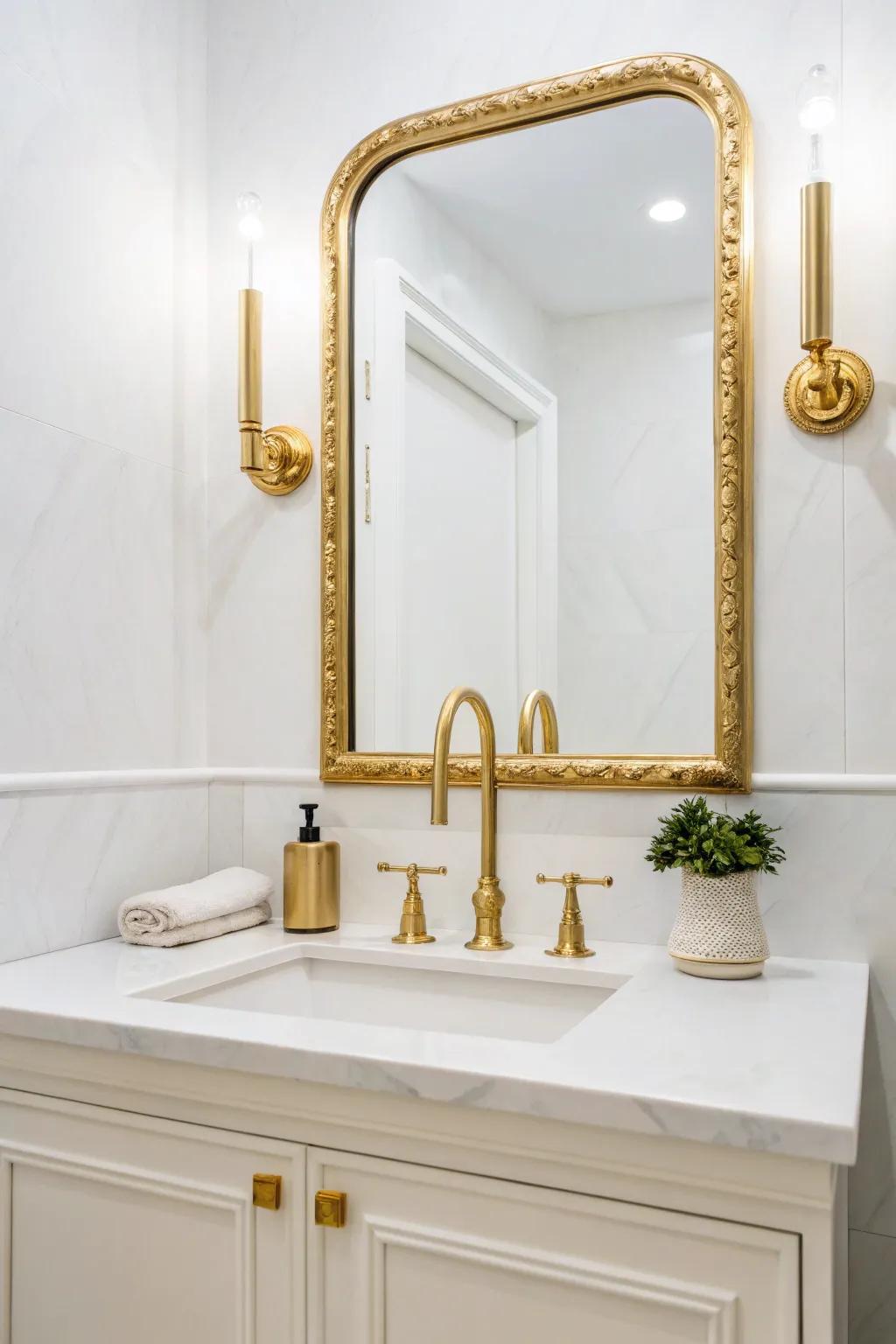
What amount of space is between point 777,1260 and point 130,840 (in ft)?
3.41

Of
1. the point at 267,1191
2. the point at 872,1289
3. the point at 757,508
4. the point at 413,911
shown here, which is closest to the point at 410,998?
the point at 413,911

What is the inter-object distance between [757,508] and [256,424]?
2.32 feet

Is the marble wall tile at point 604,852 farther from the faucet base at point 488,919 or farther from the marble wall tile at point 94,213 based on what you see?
the marble wall tile at point 94,213

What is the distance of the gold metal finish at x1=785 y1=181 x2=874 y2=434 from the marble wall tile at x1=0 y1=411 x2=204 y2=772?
93 cm

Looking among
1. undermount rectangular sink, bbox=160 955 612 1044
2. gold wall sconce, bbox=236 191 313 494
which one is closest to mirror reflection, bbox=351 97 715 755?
gold wall sconce, bbox=236 191 313 494

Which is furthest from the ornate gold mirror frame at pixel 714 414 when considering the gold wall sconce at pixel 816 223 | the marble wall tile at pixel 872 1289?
the marble wall tile at pixel 872 1289

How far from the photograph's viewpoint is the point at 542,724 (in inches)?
56.2

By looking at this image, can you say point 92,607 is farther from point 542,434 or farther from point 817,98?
point 817,98

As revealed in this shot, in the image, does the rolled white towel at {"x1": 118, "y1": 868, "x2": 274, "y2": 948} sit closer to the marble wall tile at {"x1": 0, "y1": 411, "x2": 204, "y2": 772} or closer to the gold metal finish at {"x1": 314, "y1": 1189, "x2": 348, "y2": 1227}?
the marble wall tile at {"x1": 0, "y1": 411, "x2": 204, "y2": 772}

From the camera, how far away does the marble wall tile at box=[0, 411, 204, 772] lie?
4.35 feet

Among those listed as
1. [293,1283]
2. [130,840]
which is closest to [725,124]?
→ [130,840]

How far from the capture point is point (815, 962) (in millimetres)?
1232

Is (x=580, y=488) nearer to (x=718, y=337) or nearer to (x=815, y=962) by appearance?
(x=718, y=337)

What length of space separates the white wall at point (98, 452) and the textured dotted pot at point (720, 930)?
797mm
